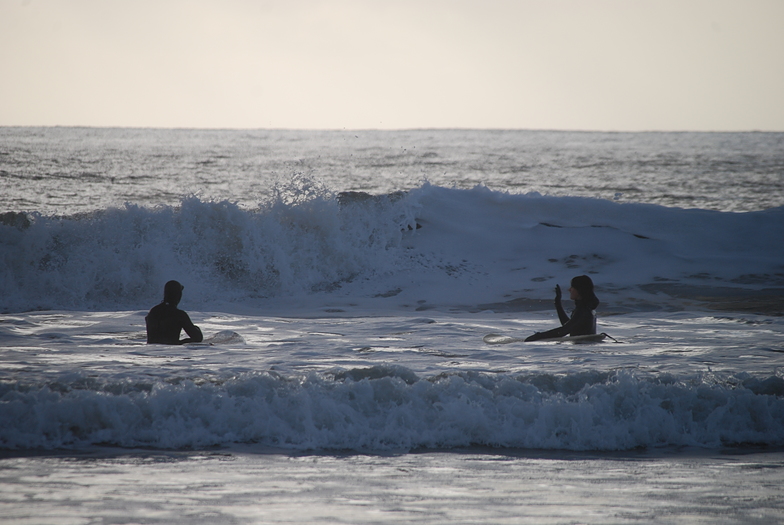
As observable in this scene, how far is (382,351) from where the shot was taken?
739 centimetres

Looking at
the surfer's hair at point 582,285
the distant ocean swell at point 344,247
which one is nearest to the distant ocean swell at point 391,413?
the surfer's hair at point 582,285

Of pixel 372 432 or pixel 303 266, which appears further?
pixel 303 266

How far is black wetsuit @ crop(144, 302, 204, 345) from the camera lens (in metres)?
7.38

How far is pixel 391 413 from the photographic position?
5113 millimetres

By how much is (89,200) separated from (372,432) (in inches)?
780

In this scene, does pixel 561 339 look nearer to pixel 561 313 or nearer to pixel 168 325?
pixel 561 313

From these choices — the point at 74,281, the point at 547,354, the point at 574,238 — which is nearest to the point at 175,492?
the point at 547,354

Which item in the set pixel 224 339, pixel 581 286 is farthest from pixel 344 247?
pixel 581 286

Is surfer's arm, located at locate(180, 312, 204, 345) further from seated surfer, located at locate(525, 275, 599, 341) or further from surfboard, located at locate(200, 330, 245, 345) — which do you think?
seated surfer, located at locate(525, 275, 599, 341)

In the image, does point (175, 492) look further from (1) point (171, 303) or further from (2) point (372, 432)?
(1) point (171, 303)

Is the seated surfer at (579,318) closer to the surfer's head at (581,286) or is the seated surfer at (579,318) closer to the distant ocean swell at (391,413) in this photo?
the surfer's head at (581,286)

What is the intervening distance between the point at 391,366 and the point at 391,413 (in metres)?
0.76

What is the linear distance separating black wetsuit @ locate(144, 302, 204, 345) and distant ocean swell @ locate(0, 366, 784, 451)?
75.8 inches

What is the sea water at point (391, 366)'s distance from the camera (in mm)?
3795
